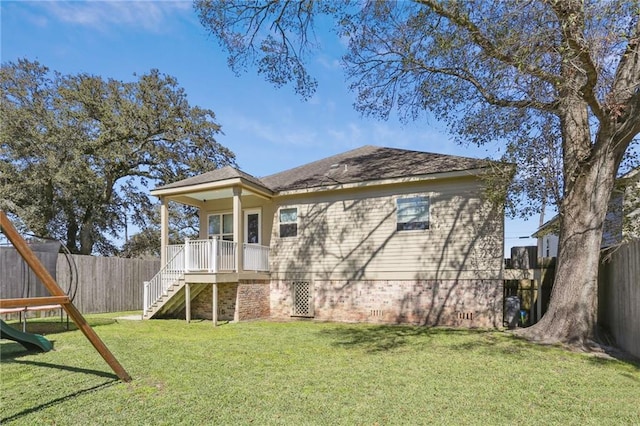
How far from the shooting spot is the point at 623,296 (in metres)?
7.17

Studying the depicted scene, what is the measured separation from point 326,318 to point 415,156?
5.96 meters

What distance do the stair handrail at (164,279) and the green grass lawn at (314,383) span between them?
355 centimetres

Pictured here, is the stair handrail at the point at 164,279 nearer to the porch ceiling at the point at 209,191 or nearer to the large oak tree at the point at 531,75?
the porch ceiling at the point at 209,191

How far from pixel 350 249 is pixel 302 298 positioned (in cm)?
228

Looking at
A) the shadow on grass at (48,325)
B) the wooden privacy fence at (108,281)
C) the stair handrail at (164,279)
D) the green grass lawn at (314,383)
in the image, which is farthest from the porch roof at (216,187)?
the green grass lawn at (314,383)

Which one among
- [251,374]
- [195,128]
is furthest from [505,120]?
[195,128]

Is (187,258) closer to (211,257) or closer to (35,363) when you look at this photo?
(211,257)

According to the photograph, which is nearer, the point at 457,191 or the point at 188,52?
the point at 457,191

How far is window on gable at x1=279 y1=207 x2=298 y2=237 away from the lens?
41.7ft

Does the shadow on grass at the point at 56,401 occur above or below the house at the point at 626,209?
below

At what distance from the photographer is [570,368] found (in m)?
5.82

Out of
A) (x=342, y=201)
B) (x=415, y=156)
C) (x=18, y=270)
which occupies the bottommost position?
(x=18, y=270)

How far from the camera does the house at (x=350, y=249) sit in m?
10.4

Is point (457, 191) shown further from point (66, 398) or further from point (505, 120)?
point (66, 398)
